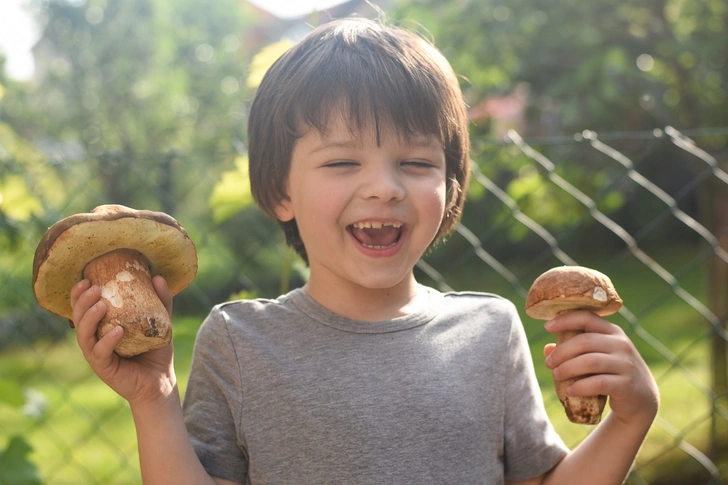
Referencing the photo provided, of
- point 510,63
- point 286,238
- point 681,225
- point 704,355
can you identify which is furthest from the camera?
point 681,225

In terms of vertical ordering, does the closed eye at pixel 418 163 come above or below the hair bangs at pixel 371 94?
below

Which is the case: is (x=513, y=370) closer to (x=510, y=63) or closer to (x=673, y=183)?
(x=510, y=63)

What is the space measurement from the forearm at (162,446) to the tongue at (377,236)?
0.46 metres

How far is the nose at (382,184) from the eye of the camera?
1286mm

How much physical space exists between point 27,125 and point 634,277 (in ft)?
28.1

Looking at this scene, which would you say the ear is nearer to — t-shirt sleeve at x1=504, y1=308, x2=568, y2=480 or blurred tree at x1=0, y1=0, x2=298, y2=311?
t-shirt sleeve at x1=504, y1=308, x2=568, y2=480

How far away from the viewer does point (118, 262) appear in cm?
118

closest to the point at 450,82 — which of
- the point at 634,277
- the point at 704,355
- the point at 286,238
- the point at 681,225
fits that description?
the point at 286,238

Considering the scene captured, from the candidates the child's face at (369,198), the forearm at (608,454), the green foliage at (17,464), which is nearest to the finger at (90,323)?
the child's face at (369,198)

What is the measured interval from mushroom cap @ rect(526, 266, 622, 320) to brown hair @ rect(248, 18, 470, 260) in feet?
1.19

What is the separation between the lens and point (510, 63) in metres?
3.30

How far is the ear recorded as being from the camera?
152cm

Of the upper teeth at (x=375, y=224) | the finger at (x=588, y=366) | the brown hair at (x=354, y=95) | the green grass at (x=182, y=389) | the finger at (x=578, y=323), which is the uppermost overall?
the brown hair at (x=354, y=95)

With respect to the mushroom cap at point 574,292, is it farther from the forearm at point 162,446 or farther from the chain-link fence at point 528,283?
the forearm at point 162,446
